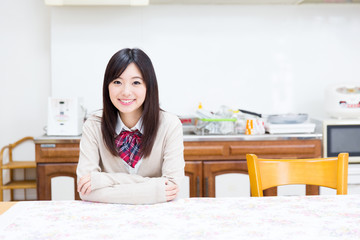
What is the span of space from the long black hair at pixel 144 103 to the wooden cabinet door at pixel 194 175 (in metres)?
1.20

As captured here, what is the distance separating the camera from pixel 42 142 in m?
2.79

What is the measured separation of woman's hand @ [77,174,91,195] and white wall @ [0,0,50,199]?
205 centimetres

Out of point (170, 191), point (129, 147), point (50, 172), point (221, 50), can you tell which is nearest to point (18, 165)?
point (50, 172)

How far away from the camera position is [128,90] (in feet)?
5.20

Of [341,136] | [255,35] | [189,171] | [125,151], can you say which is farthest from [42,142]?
[341,136]

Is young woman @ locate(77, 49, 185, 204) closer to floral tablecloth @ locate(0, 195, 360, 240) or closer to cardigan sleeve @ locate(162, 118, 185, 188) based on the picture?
cardigan sleeve @ locate(162, 118, 185, 188)

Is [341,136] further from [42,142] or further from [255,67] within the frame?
[42,142]

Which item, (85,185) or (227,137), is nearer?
(85,185)

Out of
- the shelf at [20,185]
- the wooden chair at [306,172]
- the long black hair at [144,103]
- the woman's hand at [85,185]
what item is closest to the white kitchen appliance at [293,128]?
the wooden chair at [306,172]

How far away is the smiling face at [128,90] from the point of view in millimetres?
1592

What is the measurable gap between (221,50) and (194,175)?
1.08 meters

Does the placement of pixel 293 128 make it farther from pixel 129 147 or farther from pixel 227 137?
pixel 129 147

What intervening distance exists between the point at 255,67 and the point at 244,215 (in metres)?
2.33

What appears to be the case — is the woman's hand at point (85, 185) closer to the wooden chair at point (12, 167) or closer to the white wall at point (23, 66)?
the wooden chair at point (12, 167)
